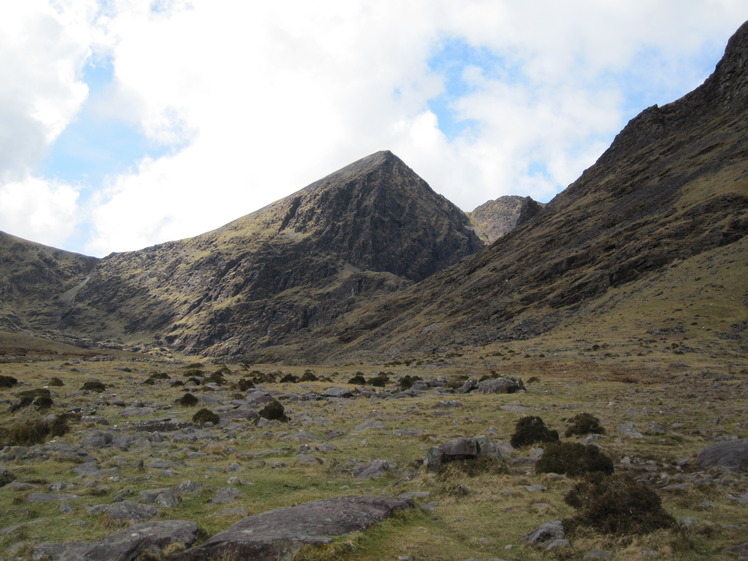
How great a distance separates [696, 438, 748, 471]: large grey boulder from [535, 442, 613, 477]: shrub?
2.37 m

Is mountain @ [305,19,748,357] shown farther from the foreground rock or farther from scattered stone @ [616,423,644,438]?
the foreground rock

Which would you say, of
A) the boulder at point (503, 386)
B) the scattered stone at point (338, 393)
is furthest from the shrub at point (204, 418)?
the boulder at point (503, 386)

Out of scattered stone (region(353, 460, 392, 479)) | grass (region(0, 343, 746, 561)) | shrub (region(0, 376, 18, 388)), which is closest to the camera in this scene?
grass (region(0, 343, 746, 561))

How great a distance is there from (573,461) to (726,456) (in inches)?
148

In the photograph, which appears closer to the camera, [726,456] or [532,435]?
[726,456]

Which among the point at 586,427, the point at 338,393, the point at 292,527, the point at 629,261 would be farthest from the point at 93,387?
the point at 629,261

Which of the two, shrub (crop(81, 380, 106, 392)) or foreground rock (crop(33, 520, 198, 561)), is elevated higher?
shrub (crop(81, 380, 106, 392))

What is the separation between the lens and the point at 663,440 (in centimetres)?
1493

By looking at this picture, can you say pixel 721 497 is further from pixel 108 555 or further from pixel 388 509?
pixel 108 555

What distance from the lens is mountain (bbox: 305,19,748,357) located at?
5597 centimetres

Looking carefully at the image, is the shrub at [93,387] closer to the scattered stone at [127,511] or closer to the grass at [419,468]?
the grass at [419,468]

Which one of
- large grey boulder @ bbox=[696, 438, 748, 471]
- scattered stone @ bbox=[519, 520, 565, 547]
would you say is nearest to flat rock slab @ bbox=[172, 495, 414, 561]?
scattered stone @ bbox=[519, 520, 565, 547]

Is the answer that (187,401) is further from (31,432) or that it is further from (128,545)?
(128,545)

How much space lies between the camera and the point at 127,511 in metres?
10.1
